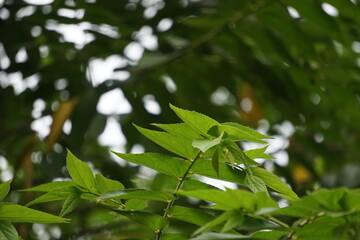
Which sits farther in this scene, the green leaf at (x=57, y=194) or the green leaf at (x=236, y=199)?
the green leaf at (x=57, y=194)

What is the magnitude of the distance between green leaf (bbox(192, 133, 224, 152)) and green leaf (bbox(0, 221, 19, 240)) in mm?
203

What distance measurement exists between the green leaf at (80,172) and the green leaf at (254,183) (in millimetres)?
168

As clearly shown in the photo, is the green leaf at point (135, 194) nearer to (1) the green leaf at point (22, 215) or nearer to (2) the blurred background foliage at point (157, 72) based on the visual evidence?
(1) the green leaf at point (22, 215)

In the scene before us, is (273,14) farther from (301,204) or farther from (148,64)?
(301,204)

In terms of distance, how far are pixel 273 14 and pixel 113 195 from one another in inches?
37.1

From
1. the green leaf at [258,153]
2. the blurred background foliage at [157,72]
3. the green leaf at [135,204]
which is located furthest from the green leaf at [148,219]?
the blurred background foliage at [157,72]

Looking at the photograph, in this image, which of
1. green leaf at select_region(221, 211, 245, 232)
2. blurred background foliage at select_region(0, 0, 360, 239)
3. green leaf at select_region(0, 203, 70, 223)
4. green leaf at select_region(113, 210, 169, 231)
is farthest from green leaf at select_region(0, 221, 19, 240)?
blurred background foliage at select_region(0, 0, 360, 239)

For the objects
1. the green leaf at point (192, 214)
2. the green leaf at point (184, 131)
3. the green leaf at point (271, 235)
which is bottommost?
the green leaf at point (192, 214)

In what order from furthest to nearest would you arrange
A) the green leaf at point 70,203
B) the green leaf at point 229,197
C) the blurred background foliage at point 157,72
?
the blurred background foliage at point 157,72, the green leaf at point 70,203, the green leaf at point 229,197

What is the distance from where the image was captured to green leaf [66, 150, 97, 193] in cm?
69

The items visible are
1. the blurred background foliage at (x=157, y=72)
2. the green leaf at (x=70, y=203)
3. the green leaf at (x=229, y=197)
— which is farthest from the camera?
the blurred background foliage at (x=157, y=72)

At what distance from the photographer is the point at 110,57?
1729 millimetres

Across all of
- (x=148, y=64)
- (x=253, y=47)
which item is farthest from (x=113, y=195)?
(x=253, y=47)

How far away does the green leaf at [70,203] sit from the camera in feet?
2.23
